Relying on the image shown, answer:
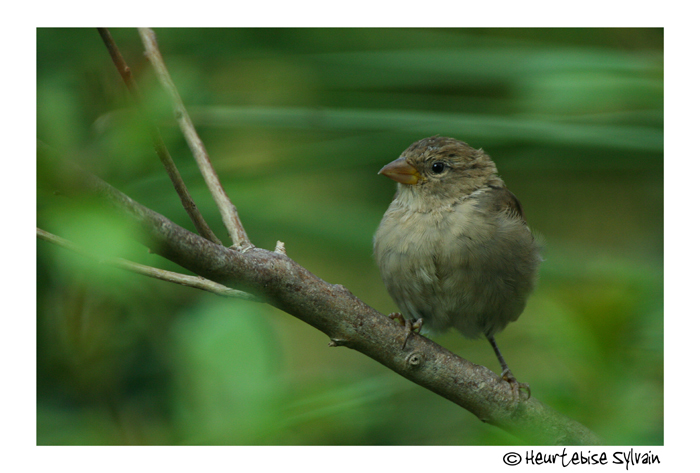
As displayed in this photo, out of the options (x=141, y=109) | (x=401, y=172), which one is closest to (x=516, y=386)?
(x=401, y=172)

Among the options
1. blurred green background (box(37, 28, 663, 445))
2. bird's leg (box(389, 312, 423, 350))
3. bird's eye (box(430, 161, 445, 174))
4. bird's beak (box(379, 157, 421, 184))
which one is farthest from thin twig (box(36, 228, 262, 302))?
bird's eye (box(430, 161, 445, 174))

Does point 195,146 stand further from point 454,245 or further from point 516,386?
point 516,386

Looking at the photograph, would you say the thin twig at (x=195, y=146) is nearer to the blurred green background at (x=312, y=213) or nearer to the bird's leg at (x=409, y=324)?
the blurred green background at (x=312, y=213)

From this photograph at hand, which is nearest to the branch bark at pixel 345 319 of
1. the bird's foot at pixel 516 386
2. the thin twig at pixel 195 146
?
the bird's foot at pixel 516 386

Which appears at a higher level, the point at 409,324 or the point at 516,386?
the point at 409,324

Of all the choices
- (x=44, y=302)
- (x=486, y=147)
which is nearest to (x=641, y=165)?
(x=486, y=147)

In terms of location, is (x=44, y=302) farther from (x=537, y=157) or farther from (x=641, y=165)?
(x=641, y=165)
